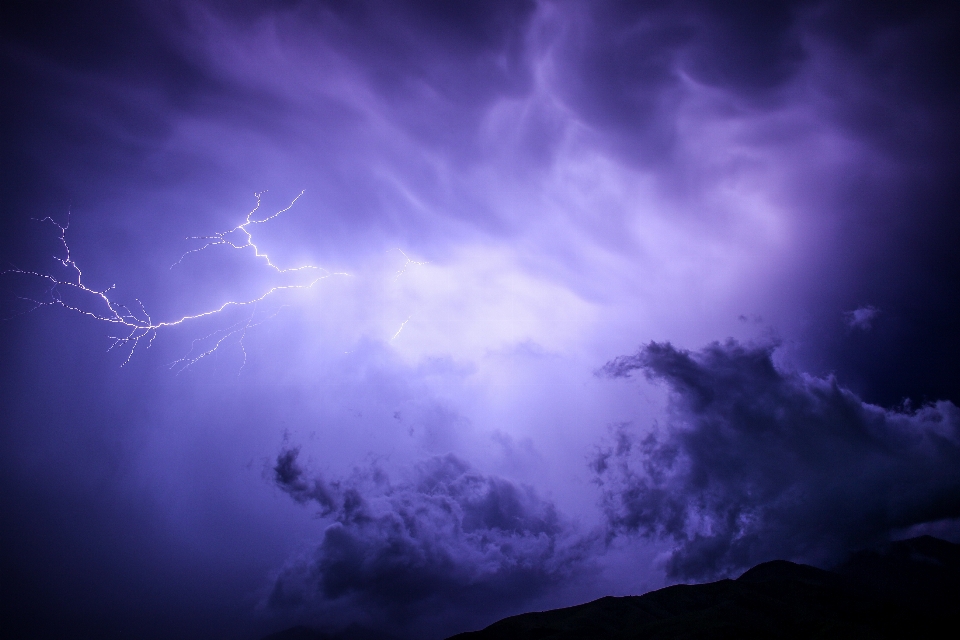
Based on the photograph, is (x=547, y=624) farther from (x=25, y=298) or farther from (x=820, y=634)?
(x=25, y=298)

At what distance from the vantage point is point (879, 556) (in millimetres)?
148000

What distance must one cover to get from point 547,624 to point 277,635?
184642mm

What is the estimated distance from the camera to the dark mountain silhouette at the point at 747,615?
2249 inches

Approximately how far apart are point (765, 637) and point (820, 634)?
692 centimetres

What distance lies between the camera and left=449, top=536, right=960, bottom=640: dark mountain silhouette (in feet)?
187

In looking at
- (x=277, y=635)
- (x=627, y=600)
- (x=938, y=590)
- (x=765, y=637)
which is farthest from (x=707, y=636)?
(x=277, y=635)

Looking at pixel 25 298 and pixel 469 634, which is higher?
pixel 25 298

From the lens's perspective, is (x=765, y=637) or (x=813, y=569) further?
(x=813, y=569)

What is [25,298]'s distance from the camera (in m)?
37.3

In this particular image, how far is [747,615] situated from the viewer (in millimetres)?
71125

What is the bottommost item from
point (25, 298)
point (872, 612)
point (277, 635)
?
point (277, 635)

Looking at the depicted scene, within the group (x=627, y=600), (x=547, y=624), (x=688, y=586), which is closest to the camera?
(x=547, y=624)

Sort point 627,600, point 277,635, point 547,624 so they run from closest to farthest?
point 547,624, point 627,600, point 277,635

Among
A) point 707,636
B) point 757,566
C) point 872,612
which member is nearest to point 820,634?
point 707,636
